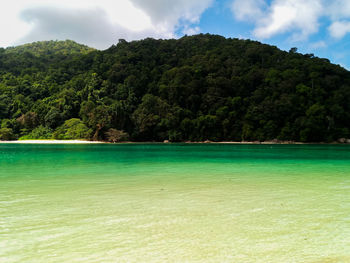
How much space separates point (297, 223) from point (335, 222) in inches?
33.1

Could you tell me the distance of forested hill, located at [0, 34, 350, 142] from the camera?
81812 millimetres

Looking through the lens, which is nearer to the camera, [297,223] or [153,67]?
[297,223]

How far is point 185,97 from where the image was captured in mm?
96500

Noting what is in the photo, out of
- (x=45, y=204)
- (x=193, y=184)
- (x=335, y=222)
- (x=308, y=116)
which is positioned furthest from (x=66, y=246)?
(x=308, y=116)

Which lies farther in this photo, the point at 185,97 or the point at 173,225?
the point at 185,97

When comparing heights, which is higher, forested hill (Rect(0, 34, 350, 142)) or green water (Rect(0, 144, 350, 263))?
forested hill (Rect(0, 34, 350, 142))

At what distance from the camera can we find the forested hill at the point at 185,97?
81.8 metres

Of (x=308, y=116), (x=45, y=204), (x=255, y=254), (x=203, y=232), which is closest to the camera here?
(x=255, y=254)

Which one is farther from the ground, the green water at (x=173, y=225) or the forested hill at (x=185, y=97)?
the forested hill at (x=185, y=97)

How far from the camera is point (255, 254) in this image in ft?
14.2

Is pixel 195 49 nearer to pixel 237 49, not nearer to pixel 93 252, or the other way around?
pixel 237 49

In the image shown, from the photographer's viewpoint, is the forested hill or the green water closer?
the green water

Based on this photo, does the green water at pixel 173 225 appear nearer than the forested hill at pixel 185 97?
Yes

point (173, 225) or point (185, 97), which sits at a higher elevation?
point (185, 97)
